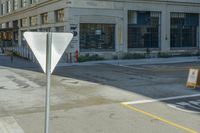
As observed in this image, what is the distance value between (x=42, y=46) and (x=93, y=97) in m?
8.34

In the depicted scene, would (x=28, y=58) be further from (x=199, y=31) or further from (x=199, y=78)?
(x=199, y=78)

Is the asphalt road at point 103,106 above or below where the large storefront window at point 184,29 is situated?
below

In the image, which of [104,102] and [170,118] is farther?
[104,102]

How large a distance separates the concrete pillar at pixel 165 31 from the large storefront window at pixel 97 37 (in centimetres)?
638

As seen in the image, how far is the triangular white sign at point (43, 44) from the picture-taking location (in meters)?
5.41

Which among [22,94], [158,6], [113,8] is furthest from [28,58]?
[22,94]

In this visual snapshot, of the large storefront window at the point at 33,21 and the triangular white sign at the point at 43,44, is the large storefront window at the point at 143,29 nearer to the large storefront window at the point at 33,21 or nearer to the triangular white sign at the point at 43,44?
the large storefront window at the point at 33,21

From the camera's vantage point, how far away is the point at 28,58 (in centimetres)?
3794

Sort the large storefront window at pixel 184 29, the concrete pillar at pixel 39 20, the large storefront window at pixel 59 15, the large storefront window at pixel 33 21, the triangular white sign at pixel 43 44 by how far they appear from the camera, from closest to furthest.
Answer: the triangular white sign at pixel 43 44
the large storefront window at pixel 59 15
the large storefront window at pixel 184 29
the concrete pillar at pixel 39 20
the large storefront window at pixel 33 21

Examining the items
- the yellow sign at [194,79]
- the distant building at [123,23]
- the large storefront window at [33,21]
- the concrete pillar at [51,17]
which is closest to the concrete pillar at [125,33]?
the distant building at [123,23]

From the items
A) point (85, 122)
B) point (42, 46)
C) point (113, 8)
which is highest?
point (113, 8)

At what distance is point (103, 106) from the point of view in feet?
38.7

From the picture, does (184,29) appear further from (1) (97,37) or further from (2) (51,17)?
(2) (51,17)

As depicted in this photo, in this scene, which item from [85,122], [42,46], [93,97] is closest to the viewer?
[42,46]
